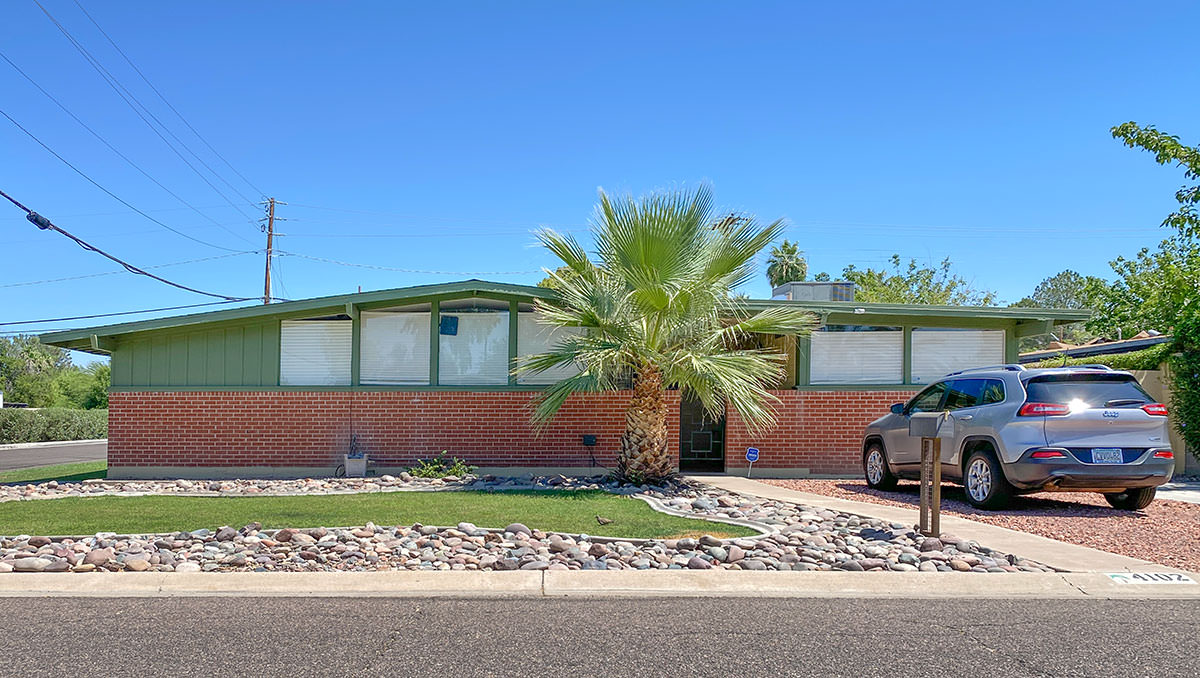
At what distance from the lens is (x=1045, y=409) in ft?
32.6

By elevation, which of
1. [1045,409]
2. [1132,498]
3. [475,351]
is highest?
[475,351]

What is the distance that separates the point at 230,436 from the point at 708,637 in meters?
11.6

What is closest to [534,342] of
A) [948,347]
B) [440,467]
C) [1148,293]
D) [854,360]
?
[440,467]

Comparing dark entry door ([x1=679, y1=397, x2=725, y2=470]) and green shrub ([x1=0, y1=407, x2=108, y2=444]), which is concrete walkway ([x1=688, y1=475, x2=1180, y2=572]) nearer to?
dark entry door ([x1=679, y1=397, x2=725, y2=470])

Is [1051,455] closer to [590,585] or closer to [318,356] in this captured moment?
[590,585]

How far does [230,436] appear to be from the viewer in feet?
48.8

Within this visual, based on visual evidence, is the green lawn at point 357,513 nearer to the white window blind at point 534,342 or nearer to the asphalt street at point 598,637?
the asphalt street at point 598,637

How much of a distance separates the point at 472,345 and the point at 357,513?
5.56 metres

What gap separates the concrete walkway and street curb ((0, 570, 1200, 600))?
1.36 ft

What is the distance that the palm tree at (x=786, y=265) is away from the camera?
4500 cm

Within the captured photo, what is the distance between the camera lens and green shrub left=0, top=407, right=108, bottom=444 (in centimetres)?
3341


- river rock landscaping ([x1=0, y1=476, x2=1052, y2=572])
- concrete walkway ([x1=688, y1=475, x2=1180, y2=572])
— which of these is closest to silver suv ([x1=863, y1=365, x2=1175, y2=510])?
concrete walkway ([x1=688, y1=475, x2=1180, y2=572])

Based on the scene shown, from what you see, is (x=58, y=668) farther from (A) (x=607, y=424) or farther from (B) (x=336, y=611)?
(A) (x=607, y=424)

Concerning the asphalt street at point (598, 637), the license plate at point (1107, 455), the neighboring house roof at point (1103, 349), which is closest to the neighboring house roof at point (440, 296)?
the license plate at point (1107, 455)
